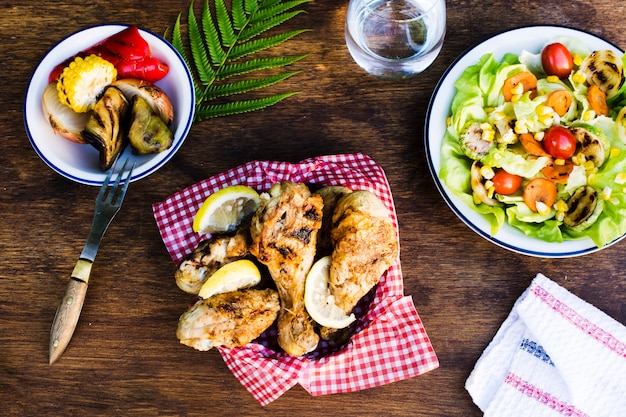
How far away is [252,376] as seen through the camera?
1792 millimetres

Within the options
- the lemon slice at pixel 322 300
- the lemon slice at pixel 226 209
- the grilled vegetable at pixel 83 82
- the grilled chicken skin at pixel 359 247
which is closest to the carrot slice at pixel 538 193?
the grilled chicken skin at pixel 359 247

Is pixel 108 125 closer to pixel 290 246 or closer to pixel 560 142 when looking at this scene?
pixel 290 246

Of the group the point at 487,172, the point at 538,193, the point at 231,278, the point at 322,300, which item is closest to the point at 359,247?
the point at 322,300

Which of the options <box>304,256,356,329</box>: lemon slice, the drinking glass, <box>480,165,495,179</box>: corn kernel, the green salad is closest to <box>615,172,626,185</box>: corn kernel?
the green salad

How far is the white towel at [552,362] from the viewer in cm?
186

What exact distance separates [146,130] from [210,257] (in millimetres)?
398

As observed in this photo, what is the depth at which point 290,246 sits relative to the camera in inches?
65.4

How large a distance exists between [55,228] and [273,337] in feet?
2.54

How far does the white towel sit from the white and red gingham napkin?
23cm

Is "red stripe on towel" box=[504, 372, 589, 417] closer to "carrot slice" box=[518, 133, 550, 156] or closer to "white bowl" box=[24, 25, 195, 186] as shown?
"carrot slice" box=[518, 133, 550, 156]

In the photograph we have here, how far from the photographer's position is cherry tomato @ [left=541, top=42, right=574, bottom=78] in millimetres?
1822

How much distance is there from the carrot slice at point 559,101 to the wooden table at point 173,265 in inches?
12.8

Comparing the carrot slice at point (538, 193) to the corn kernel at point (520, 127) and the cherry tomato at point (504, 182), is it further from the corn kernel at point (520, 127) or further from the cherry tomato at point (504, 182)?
the corn kernel at point (520, 127)

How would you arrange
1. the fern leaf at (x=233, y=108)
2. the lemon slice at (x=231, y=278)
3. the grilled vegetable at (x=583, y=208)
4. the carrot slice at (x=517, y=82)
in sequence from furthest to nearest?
the fern leaf at (x=233, y=108) → the carrot slice at (x=517, y=82) → the grilled vegetable at (x=583, y=208) → the lemon slice at (x=231, y=278)
